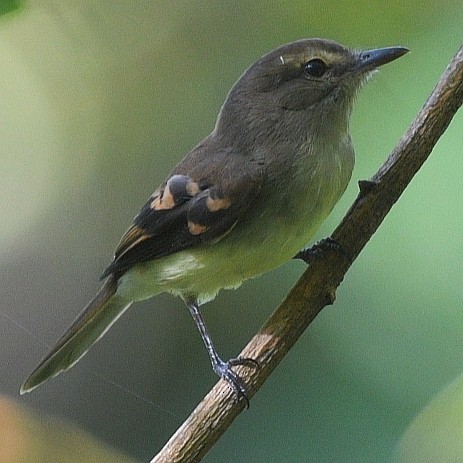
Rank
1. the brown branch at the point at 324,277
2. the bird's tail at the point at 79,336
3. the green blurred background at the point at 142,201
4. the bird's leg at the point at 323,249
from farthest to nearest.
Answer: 1. the green blurred background at the point at 142,201
2. the bird's tail at the point at 79,336
3. the bird's leg at the point at 323,249
4. the brown branch at the point at 324,277

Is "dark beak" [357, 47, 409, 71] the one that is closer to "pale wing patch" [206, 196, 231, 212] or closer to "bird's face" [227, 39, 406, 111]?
"bird's face" [227, 39, 406, 111]

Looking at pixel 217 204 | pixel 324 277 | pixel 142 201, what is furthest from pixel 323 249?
pixel 142 201

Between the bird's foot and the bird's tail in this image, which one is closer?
the bird's foot

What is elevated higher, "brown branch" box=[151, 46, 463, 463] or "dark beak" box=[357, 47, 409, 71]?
"dark beak" box=[357, 47, 409, 71]

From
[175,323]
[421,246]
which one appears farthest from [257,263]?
[175,323]

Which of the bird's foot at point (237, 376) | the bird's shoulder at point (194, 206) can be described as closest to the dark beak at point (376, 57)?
the bird's shoulder at point (194, 206)

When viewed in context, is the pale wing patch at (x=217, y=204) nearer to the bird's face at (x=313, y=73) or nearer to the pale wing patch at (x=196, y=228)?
the pale wing patch at (x=196, y=228)

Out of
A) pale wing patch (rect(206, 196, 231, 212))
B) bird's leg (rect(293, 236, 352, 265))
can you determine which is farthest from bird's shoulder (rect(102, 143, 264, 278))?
bird's leg (rect(293, 236, 352, 265))
